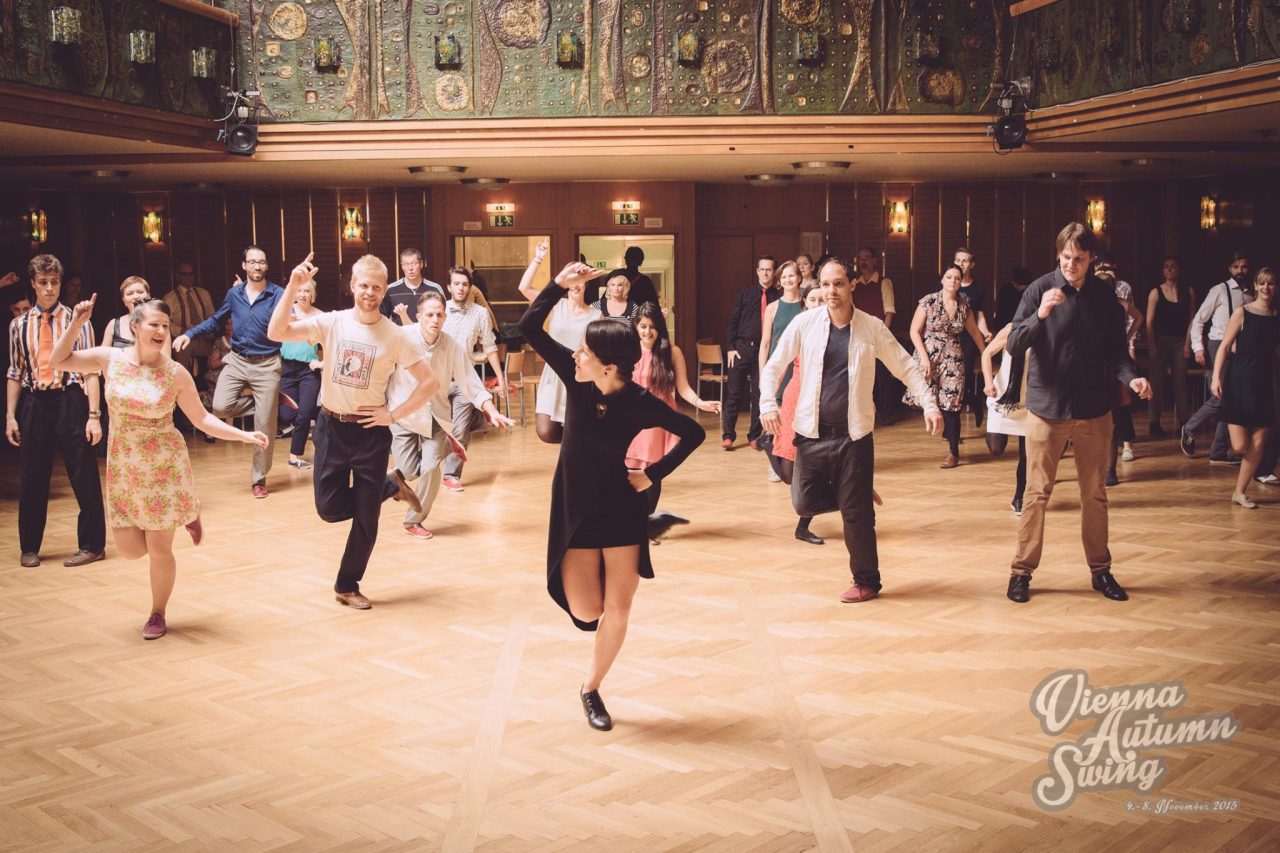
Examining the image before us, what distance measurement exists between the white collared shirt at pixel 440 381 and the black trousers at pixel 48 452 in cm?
166

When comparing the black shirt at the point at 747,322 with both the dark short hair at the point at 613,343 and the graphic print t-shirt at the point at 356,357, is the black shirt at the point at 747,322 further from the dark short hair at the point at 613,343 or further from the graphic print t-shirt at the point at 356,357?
the dark short hair at the point at 613,343

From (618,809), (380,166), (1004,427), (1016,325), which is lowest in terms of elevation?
(618,809)

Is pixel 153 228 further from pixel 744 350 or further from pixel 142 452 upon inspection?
pixel 142 452

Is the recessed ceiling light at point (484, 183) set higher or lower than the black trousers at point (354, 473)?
higher

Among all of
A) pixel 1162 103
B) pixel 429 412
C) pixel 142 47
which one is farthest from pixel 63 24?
pixel 1162 103

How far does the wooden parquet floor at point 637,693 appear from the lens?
11.5 ft

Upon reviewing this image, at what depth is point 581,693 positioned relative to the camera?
171 inches

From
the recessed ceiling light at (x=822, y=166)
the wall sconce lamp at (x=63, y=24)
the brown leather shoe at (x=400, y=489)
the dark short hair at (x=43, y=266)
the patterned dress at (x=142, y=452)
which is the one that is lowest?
the brown leather shoe at (x=400, y=489)

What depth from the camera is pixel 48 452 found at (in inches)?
265

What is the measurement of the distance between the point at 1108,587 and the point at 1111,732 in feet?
6.12

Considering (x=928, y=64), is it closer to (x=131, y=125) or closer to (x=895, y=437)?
(x=895, y=437)

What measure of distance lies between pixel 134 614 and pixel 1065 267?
4.61 m

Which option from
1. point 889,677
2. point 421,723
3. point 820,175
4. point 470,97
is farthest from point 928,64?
point 421,723

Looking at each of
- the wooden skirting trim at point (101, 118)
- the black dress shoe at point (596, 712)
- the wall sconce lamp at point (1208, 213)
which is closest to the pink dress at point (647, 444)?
the black dress shoe at point (596, 712)
